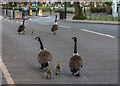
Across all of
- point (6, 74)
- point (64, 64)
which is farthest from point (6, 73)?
point (64, 64)

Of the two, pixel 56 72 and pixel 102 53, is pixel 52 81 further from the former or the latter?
pixel 102 53

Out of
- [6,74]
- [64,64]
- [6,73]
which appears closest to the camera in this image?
[6,74]

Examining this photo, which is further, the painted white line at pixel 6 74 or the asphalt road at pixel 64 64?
the asphalt road at pixel 64 64

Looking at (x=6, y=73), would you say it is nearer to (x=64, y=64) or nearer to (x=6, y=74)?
(x=6, y=74)

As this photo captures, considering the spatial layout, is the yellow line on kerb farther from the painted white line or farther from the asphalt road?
the asphalt road

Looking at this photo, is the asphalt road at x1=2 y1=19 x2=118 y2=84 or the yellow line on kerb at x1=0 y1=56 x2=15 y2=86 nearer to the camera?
the yellow line on kerb at x1=0 y1=56 x2=15 y2=86

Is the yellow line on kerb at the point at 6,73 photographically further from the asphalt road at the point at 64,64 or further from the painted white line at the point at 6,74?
the asphalt road at the point at 64,64

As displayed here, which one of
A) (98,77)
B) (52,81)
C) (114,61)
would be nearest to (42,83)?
(52,81)

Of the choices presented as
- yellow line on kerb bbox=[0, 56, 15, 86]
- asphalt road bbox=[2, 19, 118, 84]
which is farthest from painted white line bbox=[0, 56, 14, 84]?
asphalt road bbox=[2, 19, 118, 84]

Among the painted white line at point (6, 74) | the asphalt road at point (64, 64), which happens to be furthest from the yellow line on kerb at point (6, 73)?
the asphalt road at point (64, 64)

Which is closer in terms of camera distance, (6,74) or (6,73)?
(6,74)

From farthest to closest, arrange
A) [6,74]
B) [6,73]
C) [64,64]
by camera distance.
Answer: [64,64]
[6,73]
[6,74]

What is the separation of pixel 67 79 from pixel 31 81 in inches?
40.4

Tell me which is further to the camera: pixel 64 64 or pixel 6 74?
pixel 64 64
